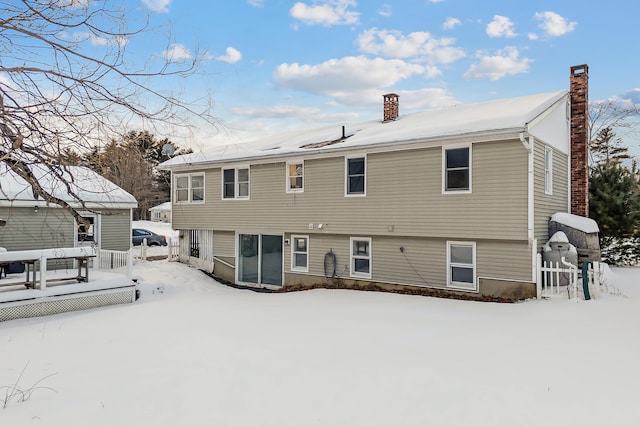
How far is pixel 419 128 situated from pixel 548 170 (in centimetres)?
410

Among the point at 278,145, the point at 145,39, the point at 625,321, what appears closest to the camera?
the point at 145,39

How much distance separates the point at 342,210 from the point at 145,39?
33.9 ft

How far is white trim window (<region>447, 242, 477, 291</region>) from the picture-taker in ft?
40.3

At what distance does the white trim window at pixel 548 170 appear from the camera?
41.4 feet

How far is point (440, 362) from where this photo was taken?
5.90m

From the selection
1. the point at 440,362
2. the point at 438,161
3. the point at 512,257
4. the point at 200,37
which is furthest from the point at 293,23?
the point at 440,362

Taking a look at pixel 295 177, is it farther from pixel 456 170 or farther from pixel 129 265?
pixel 129 265

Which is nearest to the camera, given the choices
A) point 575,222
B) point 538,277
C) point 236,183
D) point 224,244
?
point 538,277

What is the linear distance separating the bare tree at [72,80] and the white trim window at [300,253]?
1139 cm

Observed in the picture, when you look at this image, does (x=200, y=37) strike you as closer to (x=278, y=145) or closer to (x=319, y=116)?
(x=278, y=145)

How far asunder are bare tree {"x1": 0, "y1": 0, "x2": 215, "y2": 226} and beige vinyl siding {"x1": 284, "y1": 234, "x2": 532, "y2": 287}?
9770 mm

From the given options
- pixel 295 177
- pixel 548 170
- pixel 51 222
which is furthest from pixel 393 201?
pixel 51 222

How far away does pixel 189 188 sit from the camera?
18.9 metres

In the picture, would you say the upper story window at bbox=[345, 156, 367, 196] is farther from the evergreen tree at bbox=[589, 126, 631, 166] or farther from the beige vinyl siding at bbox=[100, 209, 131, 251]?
the evergreen tree at bbox=[589, 126, 631, 166]
